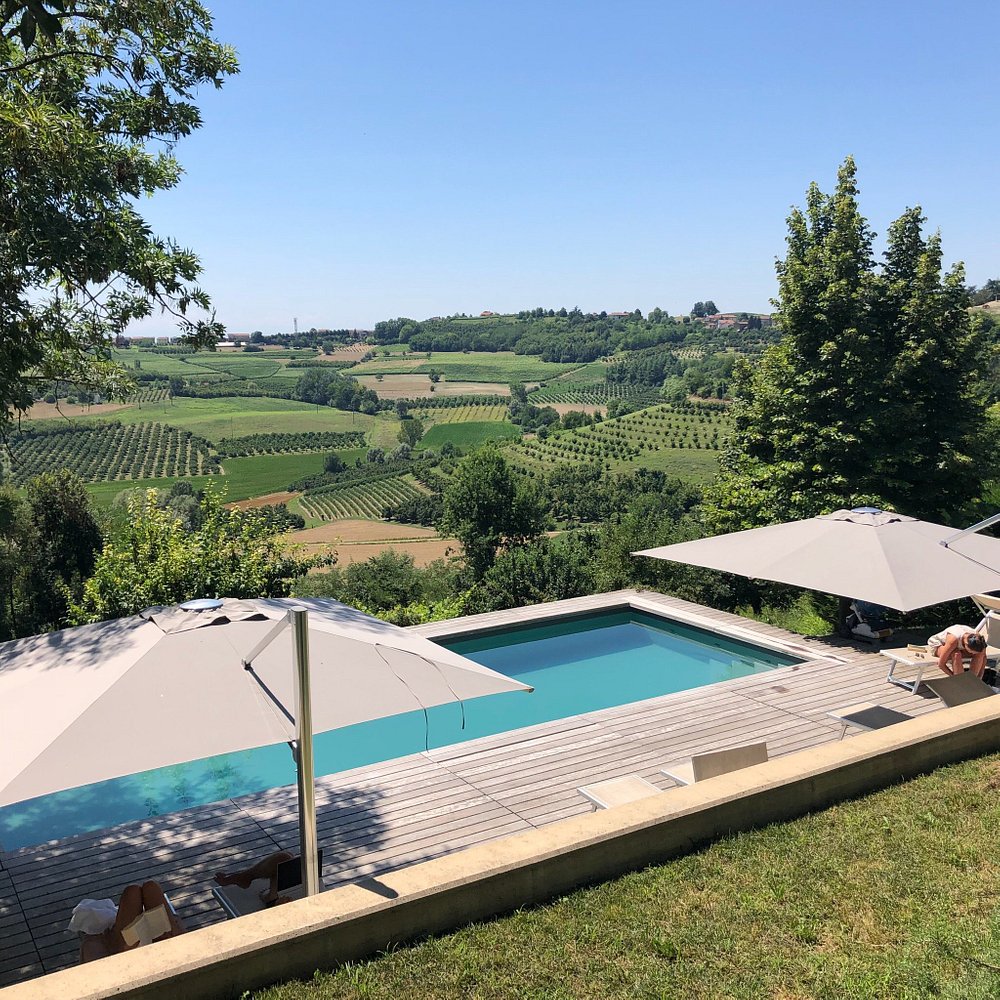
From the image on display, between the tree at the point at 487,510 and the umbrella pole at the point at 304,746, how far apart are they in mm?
29102

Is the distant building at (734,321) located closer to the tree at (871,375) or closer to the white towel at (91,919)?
the tree at (871,375)

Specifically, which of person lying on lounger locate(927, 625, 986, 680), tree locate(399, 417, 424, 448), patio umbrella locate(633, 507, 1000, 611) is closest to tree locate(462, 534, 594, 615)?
patio umbrella locate(633, 507, 1000, 611)

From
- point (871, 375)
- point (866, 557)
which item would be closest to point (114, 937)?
point (866, 557)

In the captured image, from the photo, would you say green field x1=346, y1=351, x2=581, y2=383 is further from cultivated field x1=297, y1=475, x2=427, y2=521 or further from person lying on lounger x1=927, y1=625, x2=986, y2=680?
person lying on lounger x1=927, y1=625, x2=986, y2=680

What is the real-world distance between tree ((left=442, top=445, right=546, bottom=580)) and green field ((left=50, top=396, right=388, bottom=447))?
80789 mm

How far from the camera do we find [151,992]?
339 cm

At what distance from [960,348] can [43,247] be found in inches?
489

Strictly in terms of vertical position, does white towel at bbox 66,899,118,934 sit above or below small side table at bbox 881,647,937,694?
above

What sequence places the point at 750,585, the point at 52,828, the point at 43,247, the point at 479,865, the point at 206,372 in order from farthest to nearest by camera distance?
the point at 206,372, the point at 750,585, the point at 52,828, the point at 43,247, the point at 479,865

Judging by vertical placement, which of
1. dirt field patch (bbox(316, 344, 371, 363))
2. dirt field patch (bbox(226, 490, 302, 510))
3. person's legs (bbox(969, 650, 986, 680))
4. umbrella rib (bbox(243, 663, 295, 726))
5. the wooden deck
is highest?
dirt field patch (bbox(316, 344, 371, 363))

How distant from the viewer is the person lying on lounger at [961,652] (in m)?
8.31

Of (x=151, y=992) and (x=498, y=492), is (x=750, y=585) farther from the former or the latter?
(x=498, y=492)

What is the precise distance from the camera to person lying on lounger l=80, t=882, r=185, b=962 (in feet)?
13.4

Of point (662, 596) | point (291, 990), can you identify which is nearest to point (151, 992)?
point (291, 990)
